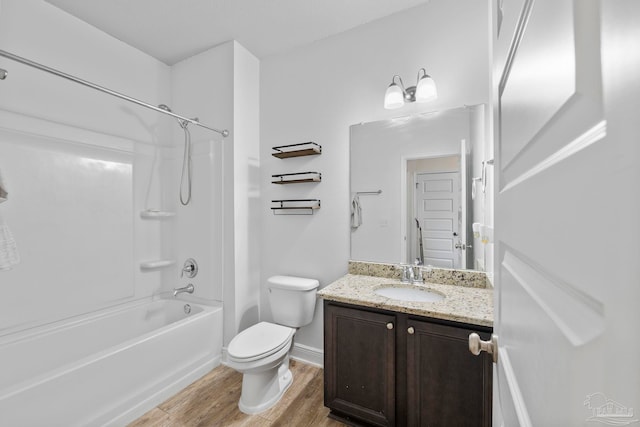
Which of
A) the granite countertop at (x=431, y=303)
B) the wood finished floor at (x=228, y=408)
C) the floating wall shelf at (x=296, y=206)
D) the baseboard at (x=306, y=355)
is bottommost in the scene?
the wood finished floor at (x=228, y=408)

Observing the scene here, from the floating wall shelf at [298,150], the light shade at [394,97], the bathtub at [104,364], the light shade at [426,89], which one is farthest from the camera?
the floating wall shelf at [298,150]

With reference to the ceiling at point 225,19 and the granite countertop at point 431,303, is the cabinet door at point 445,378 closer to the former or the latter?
the granite countertop at point 431,303

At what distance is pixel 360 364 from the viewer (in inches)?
62.4

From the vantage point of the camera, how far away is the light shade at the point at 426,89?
1817mm

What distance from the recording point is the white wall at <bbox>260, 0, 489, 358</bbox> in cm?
186

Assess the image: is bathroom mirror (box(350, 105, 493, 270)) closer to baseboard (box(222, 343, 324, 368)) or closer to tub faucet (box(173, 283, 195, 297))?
baseboard (box(222, 343, 324, 368))

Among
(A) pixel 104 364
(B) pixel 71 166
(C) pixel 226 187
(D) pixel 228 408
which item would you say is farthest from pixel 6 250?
(D) pixel 228 408

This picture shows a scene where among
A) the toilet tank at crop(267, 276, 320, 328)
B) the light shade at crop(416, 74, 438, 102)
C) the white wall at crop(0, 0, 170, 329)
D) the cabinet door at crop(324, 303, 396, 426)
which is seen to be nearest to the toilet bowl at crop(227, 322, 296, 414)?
the toilet tank at crop(267, 276, 320, 328)

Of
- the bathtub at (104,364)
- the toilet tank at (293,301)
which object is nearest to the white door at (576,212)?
the toilet tank at (293,301)

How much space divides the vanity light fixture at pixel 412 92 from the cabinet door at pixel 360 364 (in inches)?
55.4

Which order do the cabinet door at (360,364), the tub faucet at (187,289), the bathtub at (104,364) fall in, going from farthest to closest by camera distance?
the tub faucet at (187,289), the cabinet door at (360,364), the bathtub at (104,364)

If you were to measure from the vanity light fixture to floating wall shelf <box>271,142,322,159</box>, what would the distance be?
25.2 inches

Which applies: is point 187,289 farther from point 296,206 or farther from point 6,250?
point 6,250

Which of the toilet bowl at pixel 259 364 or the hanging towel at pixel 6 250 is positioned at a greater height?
the hanging towel at pixel 6 250
